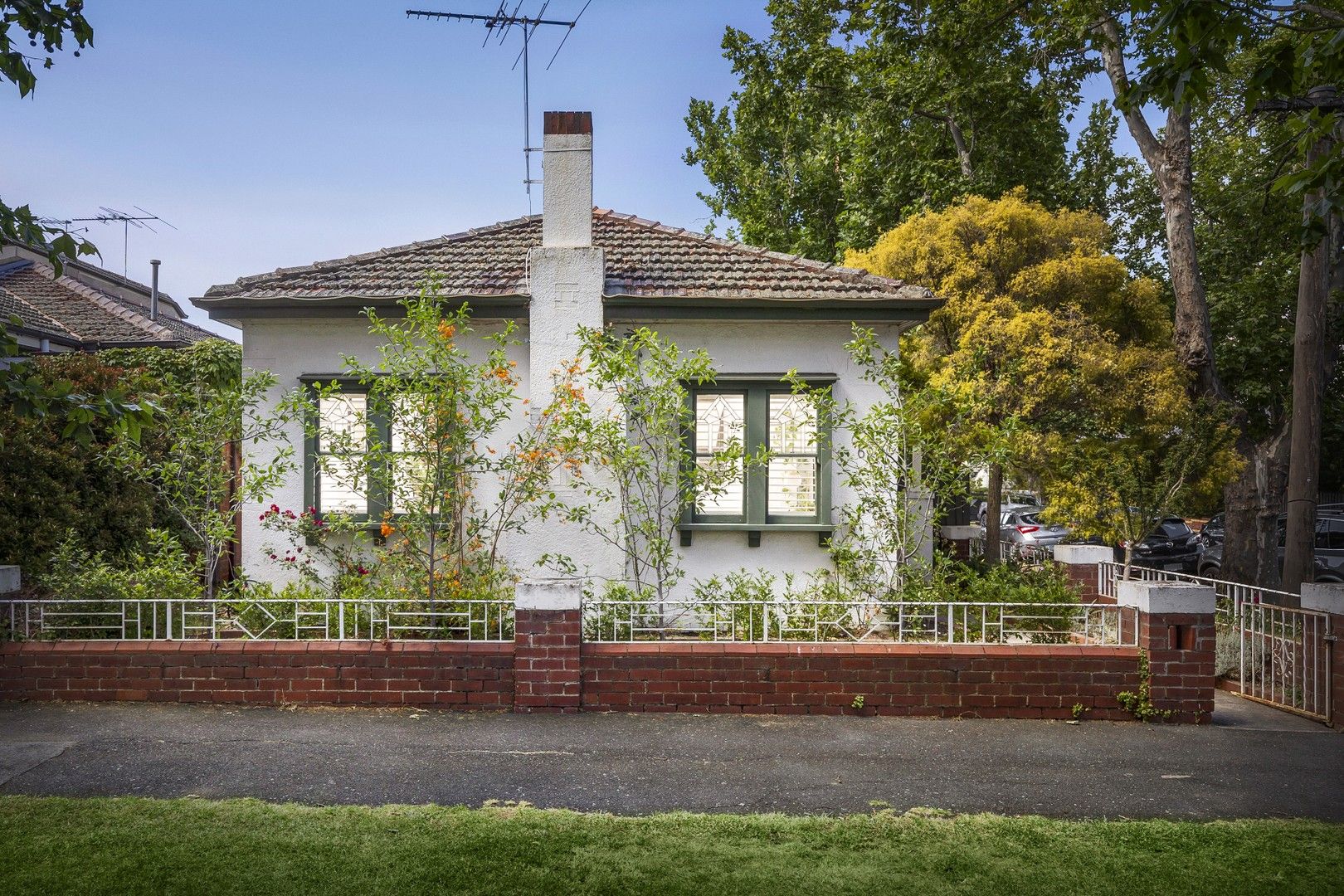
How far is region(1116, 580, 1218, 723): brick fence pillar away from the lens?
24.5 ft

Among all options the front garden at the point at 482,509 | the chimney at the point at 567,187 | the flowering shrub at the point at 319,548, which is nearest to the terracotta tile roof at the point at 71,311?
the front garden at the point at 482,509

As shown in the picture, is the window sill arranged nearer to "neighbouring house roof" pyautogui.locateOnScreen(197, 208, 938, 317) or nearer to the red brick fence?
"neighbouring house roof" pyautogui.locateOnScreen(197, 208, 938, 317)

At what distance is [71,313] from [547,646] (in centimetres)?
1839

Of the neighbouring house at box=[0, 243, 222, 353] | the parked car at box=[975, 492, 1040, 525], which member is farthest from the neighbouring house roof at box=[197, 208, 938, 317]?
the parked car at box=[975, 492, 1040, 525]

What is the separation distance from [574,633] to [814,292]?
509cm

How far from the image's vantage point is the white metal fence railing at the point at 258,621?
7.80m

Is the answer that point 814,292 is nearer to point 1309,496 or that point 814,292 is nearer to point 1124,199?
point 1309,496

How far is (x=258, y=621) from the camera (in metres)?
8.24

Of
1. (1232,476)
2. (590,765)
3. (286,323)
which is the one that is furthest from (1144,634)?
(286,323)

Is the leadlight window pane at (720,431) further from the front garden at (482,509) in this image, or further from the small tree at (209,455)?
the small tree at (209,455)

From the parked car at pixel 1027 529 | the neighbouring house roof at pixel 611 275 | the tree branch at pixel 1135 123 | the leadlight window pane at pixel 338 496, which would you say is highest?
the tree branch at pixel 1135 123

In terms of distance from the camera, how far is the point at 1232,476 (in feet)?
45.1

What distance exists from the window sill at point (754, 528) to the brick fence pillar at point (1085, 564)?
Result: 3.25 meters

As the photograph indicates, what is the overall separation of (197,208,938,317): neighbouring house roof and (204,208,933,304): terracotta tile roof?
0.04 ft
